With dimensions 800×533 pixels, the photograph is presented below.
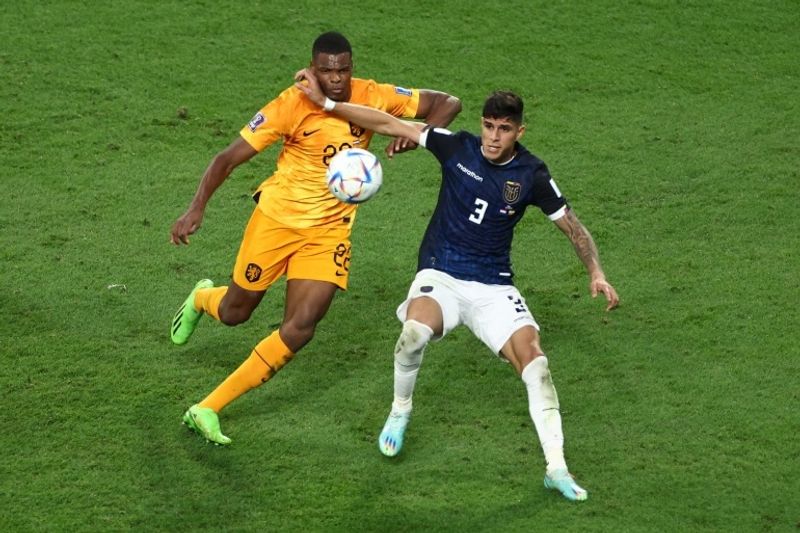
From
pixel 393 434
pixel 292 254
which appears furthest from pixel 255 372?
pixel 393 434

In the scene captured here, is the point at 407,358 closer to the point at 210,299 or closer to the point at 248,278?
the point at 248,278

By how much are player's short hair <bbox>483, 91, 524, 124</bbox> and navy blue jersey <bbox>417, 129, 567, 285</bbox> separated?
32 cm

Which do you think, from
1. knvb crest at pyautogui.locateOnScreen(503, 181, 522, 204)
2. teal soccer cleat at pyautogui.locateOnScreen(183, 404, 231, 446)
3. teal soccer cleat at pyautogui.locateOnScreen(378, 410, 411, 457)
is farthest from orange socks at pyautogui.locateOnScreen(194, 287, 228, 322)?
knvb crest at pyautogui.locateOnScreen(503, 181, 522, 204)

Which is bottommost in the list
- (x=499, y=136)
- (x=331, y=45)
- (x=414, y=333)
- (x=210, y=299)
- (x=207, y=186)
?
(x=210, y=299)

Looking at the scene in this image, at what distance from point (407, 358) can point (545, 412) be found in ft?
2.76

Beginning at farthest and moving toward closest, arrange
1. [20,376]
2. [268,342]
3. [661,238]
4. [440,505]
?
[661,238] < [20,376] < [268,342] < [440,505]

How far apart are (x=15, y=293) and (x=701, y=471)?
4819mm

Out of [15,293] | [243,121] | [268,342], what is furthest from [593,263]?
[243,121]

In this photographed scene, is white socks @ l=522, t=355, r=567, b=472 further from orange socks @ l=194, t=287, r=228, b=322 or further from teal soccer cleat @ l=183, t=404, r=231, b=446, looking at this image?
orange socks @ l=194, t=287, r=228, b=322

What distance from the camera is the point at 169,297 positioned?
949 centimetres

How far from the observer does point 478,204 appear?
25.5 feet

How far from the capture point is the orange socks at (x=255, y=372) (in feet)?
25.9

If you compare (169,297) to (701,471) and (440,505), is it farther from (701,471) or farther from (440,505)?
(701,471)

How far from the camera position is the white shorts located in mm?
7578
